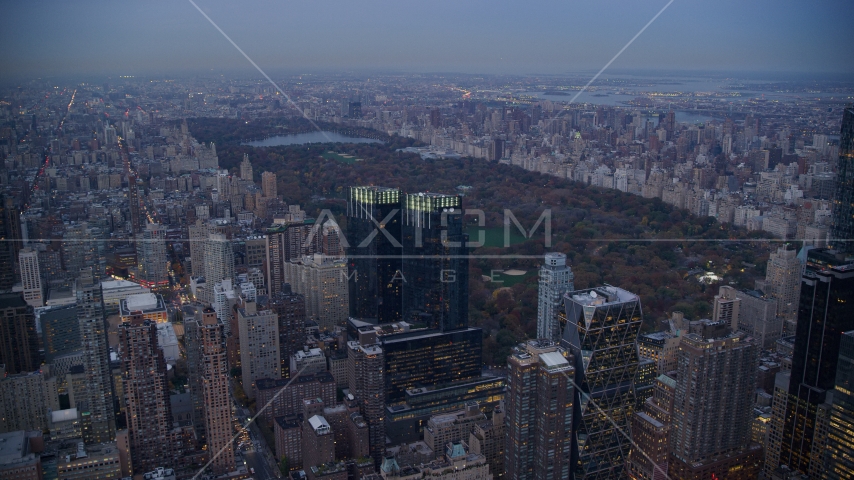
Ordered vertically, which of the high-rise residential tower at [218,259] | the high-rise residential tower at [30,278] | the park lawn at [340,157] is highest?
the park lawn at [340,157]

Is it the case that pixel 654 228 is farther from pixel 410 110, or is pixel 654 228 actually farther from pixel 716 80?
pixel 410 110

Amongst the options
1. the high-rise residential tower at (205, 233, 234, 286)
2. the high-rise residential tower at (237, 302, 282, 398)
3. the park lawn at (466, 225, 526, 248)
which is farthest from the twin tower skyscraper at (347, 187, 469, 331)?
the high-rise residential tower at (205, 233, 234, 286)

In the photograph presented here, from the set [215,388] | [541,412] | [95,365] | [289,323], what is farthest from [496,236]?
[95,365]

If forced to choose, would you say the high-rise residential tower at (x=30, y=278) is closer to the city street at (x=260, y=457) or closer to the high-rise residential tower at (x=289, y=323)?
the city street at (x=260, y=457)

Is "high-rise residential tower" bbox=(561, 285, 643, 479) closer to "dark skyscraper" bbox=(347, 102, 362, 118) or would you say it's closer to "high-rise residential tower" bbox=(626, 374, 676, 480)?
"high-rise residential tower" bbox=(626, 374, 676, 480)

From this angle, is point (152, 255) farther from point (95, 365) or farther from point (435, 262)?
point (435, 262)

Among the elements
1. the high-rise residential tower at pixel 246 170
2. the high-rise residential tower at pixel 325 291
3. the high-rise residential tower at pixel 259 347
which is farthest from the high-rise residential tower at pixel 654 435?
the high-rise residential tower at pixel 246 170
